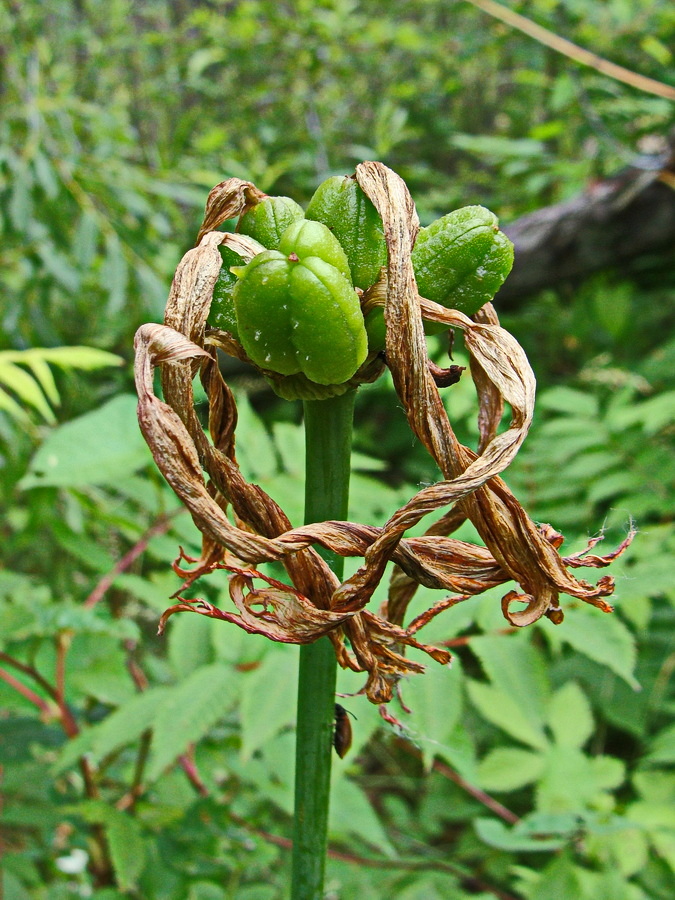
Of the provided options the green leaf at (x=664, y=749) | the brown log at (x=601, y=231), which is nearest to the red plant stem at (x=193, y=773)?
the green leaf at (x=664, y=749)

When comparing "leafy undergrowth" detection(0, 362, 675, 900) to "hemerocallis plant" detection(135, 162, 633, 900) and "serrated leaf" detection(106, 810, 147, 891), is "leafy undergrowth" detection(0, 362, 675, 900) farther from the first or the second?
"hemerocallis plant" detection(135, 162, 633, 900)

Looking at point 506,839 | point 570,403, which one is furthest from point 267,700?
point 570,403

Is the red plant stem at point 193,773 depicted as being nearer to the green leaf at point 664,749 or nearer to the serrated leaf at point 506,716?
the serrated leaf at point 506,716

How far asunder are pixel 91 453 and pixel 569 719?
3.47 ft

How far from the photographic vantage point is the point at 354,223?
0.43 metres

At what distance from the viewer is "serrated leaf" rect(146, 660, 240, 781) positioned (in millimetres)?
963

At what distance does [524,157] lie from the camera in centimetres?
346

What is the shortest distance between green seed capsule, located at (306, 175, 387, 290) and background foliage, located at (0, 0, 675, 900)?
16.4 inches

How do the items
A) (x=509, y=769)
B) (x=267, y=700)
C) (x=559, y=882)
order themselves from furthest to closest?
(x=509, y=769)
(x=559, y=882)
(x=267, y=700)

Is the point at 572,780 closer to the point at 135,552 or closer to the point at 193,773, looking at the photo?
the point at 193,773

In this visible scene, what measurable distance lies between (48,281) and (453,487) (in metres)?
2.23

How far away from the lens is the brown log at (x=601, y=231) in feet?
9.76

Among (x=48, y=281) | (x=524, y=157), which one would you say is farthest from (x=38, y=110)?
(x=524, y=157)

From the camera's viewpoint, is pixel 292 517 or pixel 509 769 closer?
pixel 292 517
